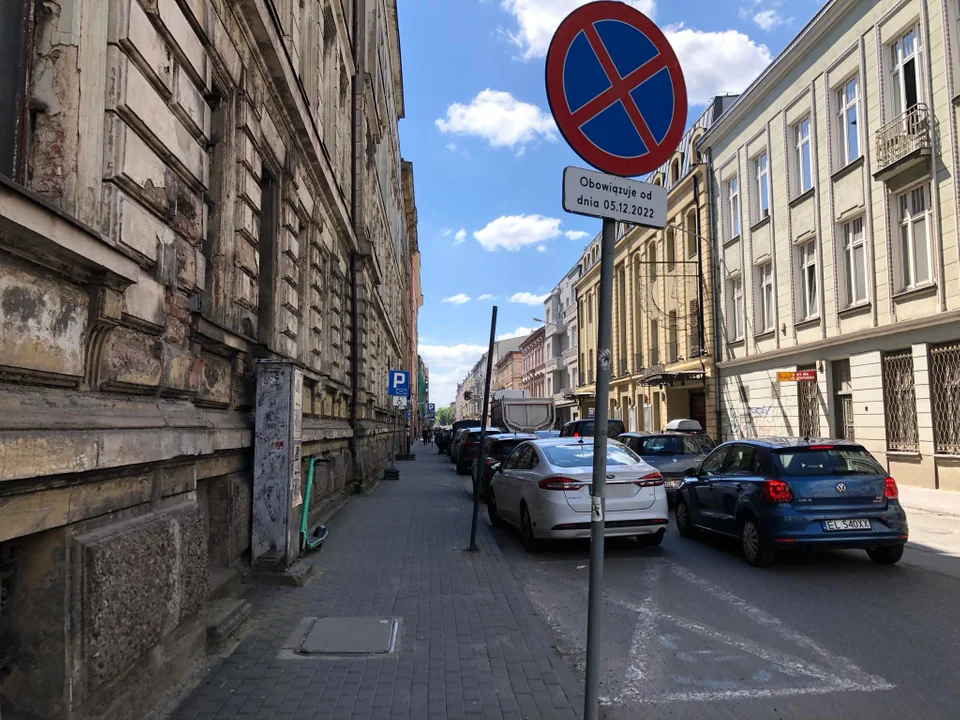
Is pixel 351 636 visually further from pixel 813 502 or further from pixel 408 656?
pixel 813 502

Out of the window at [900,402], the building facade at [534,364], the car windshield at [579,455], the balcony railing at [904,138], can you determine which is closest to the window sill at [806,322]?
the window at [900,402]

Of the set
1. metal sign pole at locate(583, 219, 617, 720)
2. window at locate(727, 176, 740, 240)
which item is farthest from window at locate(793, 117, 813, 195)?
metal sign pole at locate(583, 219, 617, 720)

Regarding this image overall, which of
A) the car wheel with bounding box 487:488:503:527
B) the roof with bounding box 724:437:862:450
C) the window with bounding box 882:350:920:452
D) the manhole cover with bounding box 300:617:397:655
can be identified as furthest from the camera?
the window with bounding box 882:350:920:452

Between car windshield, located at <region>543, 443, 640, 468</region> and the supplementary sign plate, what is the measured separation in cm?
647

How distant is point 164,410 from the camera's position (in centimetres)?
483

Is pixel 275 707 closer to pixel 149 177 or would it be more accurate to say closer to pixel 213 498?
pixel 213 498

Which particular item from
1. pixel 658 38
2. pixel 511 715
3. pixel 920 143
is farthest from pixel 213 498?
pixel 920 143

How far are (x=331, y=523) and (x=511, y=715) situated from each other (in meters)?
8.20

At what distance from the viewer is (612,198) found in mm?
3588

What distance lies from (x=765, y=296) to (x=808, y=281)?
3.26 metres

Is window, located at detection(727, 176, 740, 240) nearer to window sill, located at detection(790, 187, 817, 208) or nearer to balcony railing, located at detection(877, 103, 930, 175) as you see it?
window sill, located at detection(790, 187, 817, 208)

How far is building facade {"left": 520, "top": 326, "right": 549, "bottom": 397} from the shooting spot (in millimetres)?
77750

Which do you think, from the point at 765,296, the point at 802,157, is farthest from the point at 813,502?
the point at 765,296

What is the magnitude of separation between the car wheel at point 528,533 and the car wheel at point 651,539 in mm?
1474
